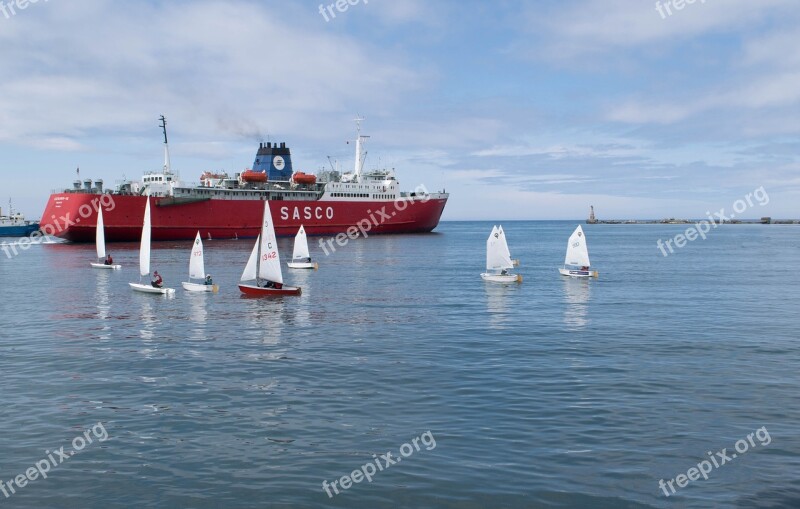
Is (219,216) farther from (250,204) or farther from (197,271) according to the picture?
(197,271)

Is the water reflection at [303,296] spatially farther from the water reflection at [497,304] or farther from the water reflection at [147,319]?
the water reflection at [497,304]

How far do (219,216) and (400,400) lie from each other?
8896 cm

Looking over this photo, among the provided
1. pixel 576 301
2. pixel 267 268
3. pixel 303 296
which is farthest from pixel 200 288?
pixel 576 301

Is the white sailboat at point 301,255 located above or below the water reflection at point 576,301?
above

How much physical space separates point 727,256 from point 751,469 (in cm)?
8231

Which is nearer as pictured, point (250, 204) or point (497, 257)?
point (497, 257)

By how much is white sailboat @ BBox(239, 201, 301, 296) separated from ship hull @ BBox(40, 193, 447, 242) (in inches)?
1865

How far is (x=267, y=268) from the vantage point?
41.4m

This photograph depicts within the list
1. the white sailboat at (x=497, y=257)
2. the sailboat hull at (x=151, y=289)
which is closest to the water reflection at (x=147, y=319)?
the sailboat hull at (x=151, y=289)

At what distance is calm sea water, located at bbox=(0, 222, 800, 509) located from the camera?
42.7ft

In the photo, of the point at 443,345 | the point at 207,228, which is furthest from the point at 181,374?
the point at 207,228

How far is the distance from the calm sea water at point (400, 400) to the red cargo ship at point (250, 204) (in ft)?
178

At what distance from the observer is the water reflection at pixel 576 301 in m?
Answer: 33.1

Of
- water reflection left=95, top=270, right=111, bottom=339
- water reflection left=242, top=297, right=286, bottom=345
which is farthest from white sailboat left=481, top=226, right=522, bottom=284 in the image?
water reflection left=95, top=270, right=111, bottom=339
